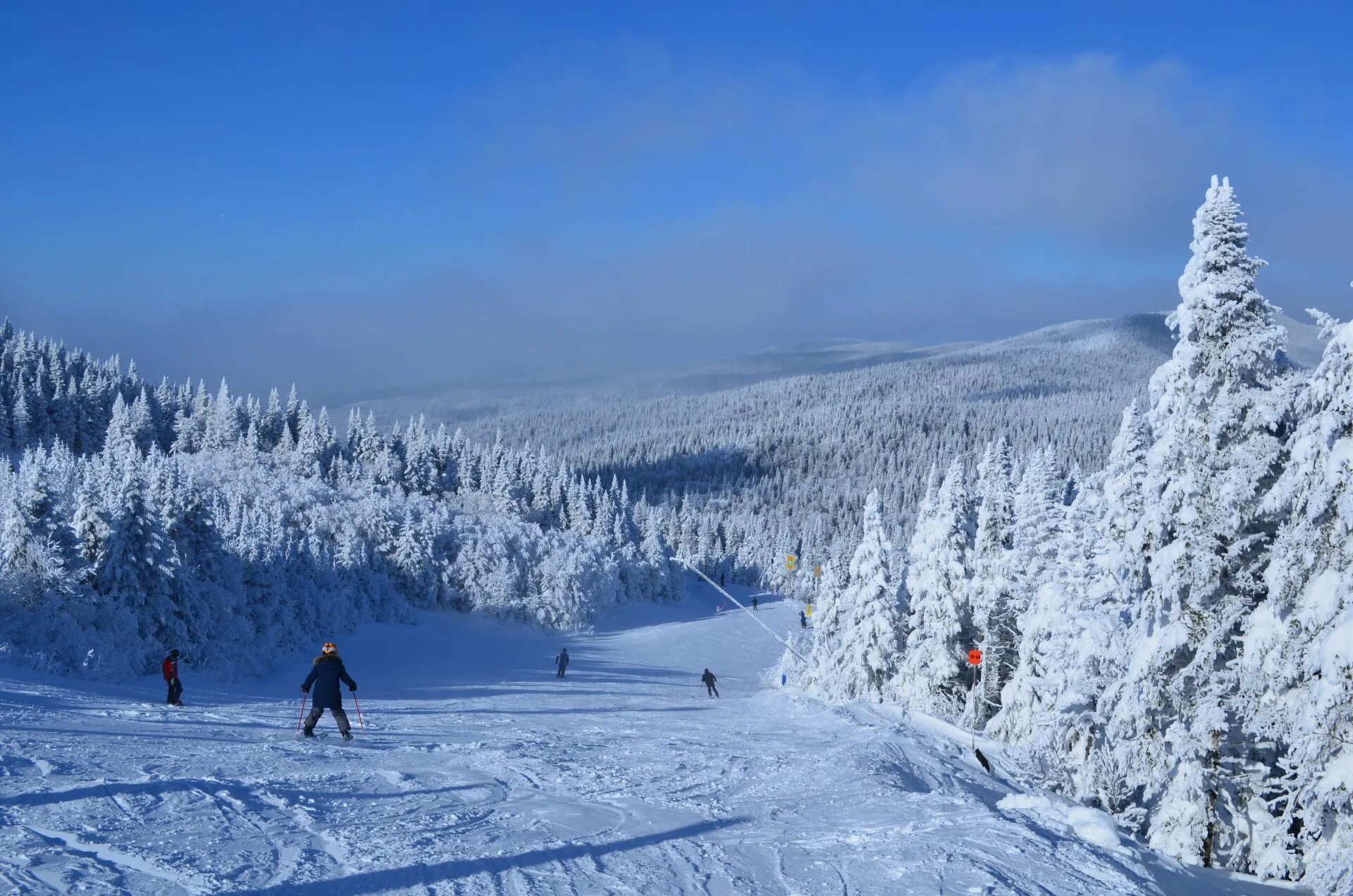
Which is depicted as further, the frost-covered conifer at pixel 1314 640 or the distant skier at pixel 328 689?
the distant skier at pixel 328 689

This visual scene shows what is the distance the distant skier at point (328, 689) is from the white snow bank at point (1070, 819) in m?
10.3

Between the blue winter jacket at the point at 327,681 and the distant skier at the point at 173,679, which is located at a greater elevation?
the blue winter jacket at the point at 327,681

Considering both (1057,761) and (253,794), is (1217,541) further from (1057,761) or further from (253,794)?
(253,794)

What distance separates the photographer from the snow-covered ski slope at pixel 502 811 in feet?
26.2

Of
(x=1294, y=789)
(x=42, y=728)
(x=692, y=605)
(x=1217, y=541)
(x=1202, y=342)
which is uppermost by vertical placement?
(x=1202, y=342)

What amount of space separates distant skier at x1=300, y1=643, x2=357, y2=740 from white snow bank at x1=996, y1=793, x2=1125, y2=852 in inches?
407

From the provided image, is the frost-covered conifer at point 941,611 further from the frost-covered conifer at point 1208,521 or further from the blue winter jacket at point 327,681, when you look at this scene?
the blue winter jacket at point 327,681

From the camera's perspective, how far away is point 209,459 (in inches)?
3147

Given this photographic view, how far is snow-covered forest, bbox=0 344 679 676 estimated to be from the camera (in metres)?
32.6

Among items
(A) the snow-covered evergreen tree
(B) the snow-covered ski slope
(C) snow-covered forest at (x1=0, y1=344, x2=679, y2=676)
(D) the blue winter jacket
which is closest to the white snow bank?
(B) the snow-covered ski slope

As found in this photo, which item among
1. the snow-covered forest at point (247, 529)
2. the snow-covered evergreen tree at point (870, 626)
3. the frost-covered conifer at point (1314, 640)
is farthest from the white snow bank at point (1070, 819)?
the snow-covered forest at point (247, 529)

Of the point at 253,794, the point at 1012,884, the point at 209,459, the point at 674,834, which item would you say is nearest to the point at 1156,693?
the point at 1012,884

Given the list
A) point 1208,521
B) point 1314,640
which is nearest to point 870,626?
point 1208,521

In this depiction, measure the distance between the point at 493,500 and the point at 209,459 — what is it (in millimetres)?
29283
